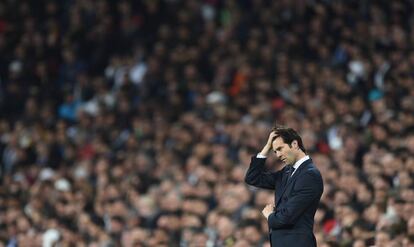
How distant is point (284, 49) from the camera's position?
599 inches

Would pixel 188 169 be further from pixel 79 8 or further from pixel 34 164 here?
pixel 79 8

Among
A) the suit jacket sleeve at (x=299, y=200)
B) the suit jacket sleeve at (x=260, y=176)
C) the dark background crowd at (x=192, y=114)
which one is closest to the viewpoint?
the suit jacket sleeve at (x=299, y=200)

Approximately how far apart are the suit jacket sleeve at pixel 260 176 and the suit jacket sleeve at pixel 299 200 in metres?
0.35

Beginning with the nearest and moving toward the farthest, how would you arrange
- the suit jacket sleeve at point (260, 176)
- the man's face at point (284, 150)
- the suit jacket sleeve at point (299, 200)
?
the suit jacket sleeve at point (299, 200), the man's face at point (284, 150), the suit jacket sleeve at point (260, 176)

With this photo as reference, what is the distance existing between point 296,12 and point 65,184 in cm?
441

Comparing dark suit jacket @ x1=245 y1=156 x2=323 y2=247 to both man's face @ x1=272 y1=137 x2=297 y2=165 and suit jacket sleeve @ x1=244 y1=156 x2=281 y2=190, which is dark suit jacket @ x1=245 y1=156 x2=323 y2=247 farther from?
suit jacket sleeve @ x1=244 y1=156 x2=281 y2=190

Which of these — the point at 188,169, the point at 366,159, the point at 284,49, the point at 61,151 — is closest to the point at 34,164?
the point at 61,151

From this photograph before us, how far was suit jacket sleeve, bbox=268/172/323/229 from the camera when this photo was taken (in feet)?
22.6

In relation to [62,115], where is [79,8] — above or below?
above

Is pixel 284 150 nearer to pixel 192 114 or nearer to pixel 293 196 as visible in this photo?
pixel 293 196

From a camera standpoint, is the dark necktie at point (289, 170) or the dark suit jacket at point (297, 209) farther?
the dark necktie at point (289, 170)

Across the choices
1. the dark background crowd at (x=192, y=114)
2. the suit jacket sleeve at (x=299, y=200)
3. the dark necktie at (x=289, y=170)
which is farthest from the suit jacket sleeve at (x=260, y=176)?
the dark background crowd at (x=192, y=114)

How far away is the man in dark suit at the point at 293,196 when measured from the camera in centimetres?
693

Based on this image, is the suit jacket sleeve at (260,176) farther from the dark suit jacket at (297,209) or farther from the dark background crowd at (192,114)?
the dark background crowd at (192,114)
